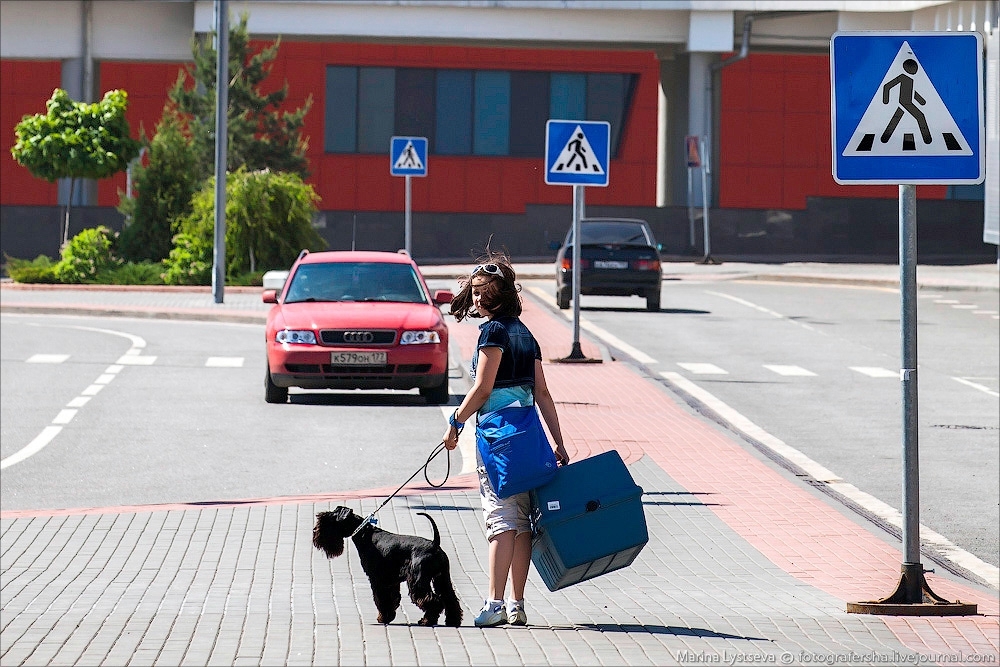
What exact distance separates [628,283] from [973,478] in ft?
54.0

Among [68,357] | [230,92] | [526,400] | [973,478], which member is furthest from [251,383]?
[230,92]

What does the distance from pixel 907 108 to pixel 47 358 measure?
16.8 m

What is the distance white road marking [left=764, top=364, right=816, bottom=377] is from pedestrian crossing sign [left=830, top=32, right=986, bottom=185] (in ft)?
44.2

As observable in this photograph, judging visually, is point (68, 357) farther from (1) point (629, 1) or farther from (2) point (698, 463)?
(1) point (629, 1)

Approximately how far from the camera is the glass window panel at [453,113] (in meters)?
58.6

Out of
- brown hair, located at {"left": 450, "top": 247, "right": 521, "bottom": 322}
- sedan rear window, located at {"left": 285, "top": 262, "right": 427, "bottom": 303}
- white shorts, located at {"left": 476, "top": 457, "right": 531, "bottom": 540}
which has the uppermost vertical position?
sedan rear window, located at {"left": 285, "top": 262, "right": 427, "bottom": 303}

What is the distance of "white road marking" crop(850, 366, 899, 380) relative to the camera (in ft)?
69.5

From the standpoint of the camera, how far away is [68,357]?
2283 cm

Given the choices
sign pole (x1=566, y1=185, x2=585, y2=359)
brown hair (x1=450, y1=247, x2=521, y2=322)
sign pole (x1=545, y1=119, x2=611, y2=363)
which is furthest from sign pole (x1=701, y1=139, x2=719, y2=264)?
brown hair (x1=450, y1=247, x2=521, y2=322)

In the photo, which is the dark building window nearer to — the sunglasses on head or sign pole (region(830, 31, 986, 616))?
sign pole (region(830, 31, 986, 616))

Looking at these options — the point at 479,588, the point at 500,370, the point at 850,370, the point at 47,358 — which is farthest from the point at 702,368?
the point at 500,370

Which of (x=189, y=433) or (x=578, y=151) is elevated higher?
(x=578, y=151)

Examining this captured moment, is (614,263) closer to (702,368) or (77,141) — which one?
(702,368)

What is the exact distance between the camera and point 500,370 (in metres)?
6.50
